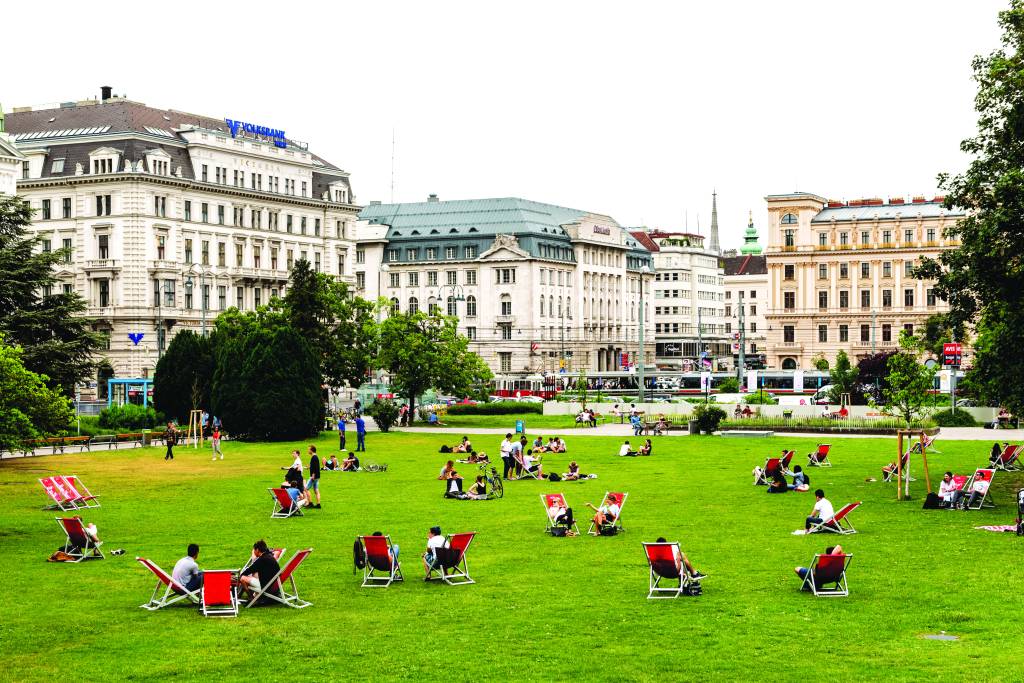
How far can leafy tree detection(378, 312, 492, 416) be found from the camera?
8256 cm

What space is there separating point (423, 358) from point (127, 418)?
59.8ft

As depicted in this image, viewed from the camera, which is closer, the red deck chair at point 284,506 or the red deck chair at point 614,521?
the red deck chair at point 614,521

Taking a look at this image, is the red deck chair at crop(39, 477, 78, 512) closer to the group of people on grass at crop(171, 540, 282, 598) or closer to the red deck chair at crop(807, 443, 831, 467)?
the group of people on grass at crop(171, 540, 282, 598)

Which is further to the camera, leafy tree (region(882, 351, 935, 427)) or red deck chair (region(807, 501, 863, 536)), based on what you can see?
leafy tree (region(882, 351, 935, 427))

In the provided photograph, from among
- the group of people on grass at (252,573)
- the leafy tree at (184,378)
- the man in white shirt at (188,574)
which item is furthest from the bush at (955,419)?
the man in white shirt at (188,574)

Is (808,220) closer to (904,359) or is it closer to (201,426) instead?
(201,426)

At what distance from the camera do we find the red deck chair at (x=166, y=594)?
23.2m

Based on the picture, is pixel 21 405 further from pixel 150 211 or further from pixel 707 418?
pixel 150 211

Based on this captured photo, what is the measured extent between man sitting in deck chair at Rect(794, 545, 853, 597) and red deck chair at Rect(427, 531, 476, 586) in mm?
5932

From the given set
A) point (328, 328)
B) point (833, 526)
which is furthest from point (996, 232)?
point (328, 328)

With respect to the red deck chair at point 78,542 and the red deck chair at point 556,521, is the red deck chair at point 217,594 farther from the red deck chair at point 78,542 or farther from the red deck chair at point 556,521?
the red deck chair at point 556,521

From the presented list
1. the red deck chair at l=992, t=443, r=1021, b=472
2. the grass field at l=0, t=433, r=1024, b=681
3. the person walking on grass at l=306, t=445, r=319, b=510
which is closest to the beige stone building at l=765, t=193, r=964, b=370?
the red deck chair at l=992, t=443, r=1021, b=472

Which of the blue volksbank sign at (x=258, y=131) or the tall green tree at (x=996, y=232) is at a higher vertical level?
the blue volksbank sign at (x=258, y=131)

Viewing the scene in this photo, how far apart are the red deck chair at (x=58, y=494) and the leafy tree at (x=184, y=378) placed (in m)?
35.5
